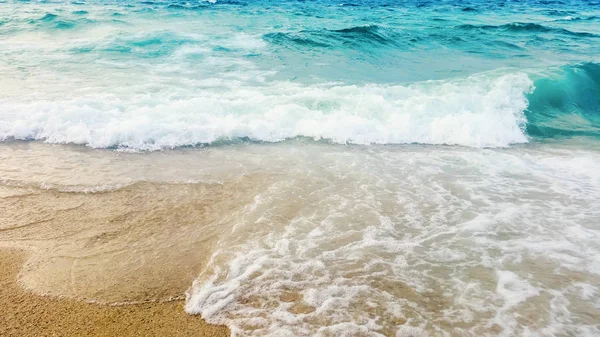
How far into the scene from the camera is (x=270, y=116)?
28.7 ft

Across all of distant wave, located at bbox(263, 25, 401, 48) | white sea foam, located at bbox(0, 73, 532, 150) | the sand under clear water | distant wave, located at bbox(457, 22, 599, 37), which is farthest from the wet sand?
distant wave, located at bbox(457, 22, 599, 37)

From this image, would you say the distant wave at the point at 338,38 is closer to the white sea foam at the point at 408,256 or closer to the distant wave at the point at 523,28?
the distant wave at the point at 523,28

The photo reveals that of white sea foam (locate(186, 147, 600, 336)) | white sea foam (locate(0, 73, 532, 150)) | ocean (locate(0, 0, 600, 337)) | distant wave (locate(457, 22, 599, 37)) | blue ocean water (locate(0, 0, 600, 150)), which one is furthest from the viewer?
distant wave (locate(457, 22, 599, 37))

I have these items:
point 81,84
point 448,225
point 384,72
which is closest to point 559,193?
point 448,225

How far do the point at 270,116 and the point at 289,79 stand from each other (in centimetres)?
384

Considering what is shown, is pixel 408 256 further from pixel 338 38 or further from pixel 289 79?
pixel 338 38

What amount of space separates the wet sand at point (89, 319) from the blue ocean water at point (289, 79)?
12.8ft

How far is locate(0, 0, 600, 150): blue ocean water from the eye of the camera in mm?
8242

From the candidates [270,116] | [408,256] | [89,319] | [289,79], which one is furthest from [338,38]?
[89,319]

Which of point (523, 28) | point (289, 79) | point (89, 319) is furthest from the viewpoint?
point (523, 28)

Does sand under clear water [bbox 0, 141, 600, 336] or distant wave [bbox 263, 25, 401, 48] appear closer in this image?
sand under clear water [bbox 0, 141, 600, 336]

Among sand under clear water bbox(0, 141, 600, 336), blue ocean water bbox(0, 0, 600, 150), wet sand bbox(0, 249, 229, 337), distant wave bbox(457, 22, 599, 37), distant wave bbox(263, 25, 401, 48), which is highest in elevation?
distant wave bbox(457, 22, 599, 37)

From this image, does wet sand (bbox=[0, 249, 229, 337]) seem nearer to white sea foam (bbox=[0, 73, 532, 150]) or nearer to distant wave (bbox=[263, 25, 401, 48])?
white sea foam (bbox=[0, 73, 532, 150])

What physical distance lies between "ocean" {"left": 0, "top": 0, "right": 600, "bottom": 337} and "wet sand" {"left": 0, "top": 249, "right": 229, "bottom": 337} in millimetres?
145
